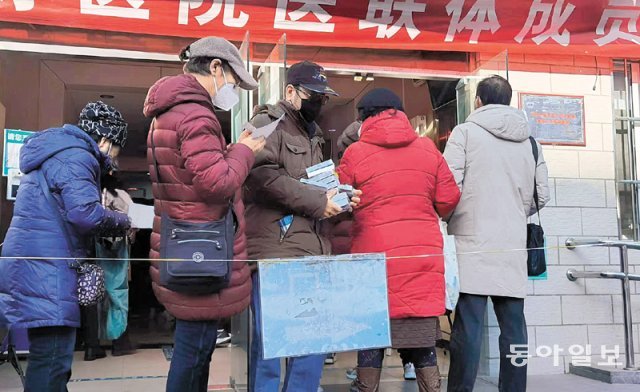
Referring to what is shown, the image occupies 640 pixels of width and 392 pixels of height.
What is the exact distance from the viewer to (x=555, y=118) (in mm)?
4512

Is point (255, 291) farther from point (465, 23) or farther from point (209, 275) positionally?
point (465, 23)

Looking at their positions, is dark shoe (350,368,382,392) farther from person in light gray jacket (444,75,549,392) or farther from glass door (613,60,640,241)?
glass door (613,60,640,241)

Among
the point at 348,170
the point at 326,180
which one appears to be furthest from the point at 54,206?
the point at 348,170

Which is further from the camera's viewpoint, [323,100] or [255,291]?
[323,100]

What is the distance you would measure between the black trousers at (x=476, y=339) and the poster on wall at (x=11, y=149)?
120 inches

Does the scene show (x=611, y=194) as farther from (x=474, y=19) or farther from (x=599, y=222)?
(x=474, y=19)

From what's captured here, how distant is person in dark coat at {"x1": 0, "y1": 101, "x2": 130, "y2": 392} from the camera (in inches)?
90.4

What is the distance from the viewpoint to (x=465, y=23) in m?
4.24

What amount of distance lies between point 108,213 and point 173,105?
21.8 inches

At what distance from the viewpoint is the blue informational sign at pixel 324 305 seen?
230cm

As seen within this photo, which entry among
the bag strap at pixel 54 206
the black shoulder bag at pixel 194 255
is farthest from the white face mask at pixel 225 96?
the bag strap at pixel 54 206

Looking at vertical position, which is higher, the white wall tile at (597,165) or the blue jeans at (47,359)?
the white wall tile at (597,165)

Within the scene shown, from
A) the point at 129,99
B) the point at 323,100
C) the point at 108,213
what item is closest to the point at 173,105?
the point at 108,213

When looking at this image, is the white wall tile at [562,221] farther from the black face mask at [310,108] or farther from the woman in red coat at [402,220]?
the black face mask at [310,108]
